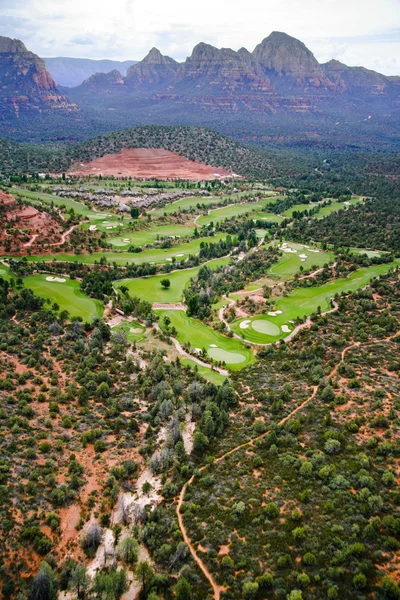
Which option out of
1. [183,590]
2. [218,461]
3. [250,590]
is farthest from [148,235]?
[250,590]

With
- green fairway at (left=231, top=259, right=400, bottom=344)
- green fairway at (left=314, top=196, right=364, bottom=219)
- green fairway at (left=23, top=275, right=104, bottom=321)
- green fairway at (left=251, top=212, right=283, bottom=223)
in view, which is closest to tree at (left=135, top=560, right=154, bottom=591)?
green fairway at (left=231, top=259, right=400, bottom=344)

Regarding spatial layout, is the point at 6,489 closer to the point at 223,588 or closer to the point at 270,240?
the point at 223,588

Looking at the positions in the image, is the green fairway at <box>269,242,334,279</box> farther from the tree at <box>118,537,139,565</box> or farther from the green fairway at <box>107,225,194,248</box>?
the tree at <box>118,537,139,565</box>

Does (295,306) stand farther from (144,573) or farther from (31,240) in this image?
(31,240)

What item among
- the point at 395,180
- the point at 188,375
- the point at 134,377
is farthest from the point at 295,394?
the point at 395,180

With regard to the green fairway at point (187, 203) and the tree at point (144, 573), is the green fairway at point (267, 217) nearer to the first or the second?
the green fairway at point (187, 203)

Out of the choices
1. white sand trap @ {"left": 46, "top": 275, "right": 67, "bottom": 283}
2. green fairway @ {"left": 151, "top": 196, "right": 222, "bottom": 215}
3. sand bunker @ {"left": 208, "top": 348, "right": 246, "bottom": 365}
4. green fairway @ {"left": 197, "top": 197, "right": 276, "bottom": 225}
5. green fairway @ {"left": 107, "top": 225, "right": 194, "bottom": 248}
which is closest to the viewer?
sand bunker @ {"left": 208, "top": 348, "right": 246, "bottom": 365}
